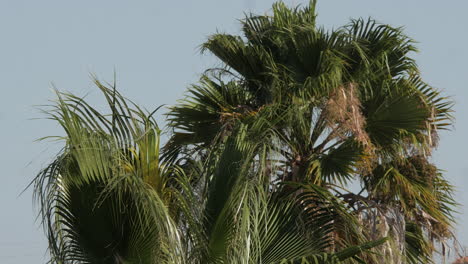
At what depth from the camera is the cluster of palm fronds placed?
396 inches

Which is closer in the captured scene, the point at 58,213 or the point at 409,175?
the point at 58,213

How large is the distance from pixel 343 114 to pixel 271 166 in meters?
2.13

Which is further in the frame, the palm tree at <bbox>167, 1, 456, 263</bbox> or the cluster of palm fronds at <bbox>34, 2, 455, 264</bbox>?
the palm tree at <bbox>167, 1, 456, 263</bbox>

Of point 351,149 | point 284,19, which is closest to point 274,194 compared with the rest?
point 351,149

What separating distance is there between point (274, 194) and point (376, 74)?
2.83 meters

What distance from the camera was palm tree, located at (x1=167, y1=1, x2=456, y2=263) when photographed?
12.8m

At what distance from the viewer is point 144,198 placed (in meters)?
9.85

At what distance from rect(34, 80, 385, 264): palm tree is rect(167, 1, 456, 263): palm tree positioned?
169 cm

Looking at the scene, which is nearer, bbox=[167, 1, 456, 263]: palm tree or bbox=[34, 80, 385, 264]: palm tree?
bbox=[34, 80, 385, 264]: palm tree

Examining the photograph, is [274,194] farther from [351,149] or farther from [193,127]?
[193,127]

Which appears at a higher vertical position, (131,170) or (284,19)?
(284,19)

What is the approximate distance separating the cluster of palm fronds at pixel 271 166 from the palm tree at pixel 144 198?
1 cm

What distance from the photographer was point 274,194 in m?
11.9

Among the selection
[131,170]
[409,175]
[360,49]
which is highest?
[360,49]
